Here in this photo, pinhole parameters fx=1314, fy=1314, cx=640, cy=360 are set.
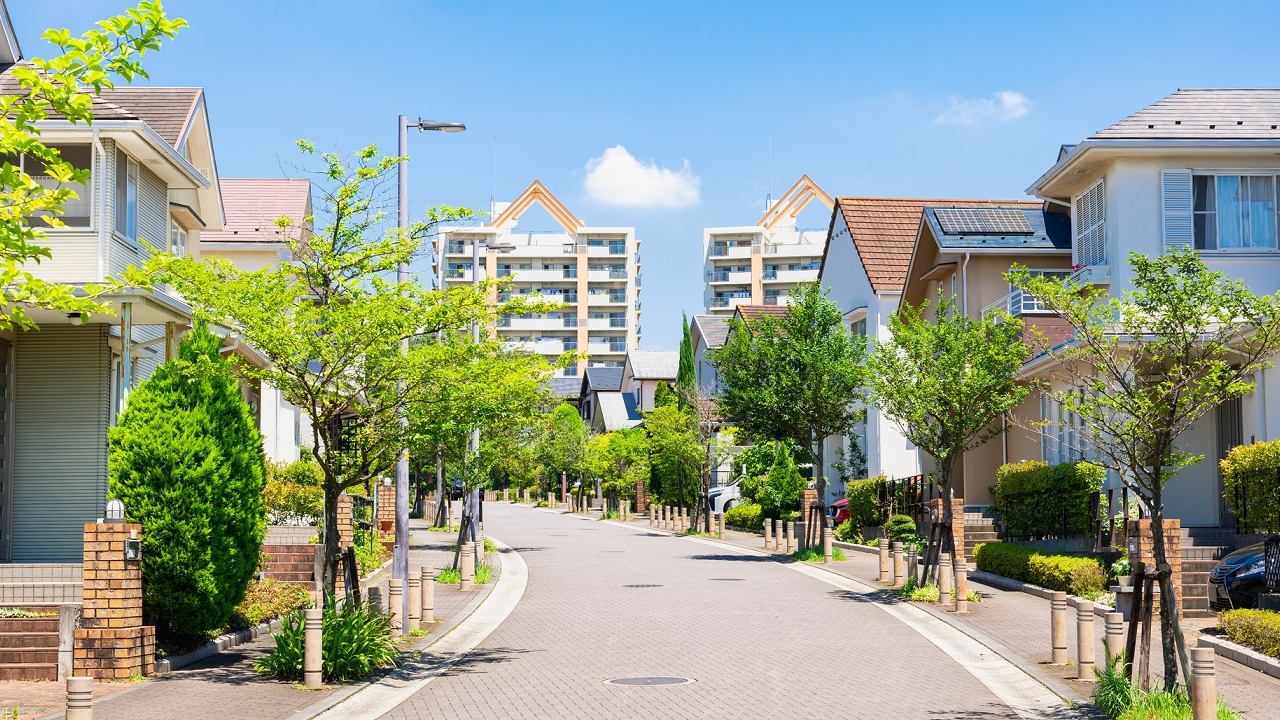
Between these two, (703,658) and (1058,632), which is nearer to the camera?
(1058,632)

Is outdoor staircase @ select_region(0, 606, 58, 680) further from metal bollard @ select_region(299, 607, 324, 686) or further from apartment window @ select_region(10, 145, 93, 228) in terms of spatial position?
apartment window @ select_region(10, 145, 93, 228)

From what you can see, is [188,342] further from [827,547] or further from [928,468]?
[928,468]

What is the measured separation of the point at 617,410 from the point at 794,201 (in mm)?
44754

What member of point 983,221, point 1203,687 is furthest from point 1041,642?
point 983,221

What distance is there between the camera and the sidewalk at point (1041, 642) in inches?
500

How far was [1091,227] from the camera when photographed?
30625 millimetres

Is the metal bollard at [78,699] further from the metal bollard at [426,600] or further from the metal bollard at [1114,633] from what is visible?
the metal bollard at [426,600]

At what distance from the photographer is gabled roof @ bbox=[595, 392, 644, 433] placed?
3450 inches

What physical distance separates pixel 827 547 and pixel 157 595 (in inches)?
780

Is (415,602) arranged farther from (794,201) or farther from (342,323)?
(794,201)

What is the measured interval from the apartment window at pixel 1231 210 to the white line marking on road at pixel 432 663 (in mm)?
16570

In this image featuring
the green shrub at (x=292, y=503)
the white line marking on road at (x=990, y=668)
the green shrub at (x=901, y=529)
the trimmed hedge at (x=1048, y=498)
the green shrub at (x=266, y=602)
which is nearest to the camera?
the white line marking on road at (x=990, y=668)

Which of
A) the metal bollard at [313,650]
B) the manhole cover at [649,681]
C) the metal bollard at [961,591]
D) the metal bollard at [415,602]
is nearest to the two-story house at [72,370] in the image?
the metal bollard at [415,602]

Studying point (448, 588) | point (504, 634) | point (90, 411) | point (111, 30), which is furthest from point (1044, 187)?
point (111, 30)
